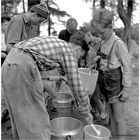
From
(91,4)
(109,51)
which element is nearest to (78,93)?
(109,51)

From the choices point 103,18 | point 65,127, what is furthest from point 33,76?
point 103,18

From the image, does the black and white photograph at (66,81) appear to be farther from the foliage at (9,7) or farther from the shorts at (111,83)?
the foliage at (9,7)

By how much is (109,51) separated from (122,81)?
0.38m

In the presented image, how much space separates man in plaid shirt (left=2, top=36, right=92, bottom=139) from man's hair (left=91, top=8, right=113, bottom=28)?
683mm

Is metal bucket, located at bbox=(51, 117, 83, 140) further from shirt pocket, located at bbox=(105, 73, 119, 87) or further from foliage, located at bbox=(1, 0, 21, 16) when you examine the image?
foliage, located at bbox=(1, 0, 21, 16)

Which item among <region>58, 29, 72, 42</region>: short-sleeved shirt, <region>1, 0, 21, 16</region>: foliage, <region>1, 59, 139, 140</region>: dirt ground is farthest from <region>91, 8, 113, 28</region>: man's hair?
<region>1, 0, 21, 16</region>: foliage

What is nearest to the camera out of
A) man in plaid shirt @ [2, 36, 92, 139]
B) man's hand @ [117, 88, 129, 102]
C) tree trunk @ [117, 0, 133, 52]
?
man in plaid shirt @ [2, 36, 92, 139]

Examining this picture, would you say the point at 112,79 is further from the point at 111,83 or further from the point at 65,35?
the point at 65,35

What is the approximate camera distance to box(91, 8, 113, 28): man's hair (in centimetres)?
241

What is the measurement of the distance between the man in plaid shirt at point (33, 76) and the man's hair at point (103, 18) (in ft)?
2.24

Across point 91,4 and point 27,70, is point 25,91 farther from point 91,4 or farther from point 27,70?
point 91,4

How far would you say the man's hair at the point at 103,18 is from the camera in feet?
7.92

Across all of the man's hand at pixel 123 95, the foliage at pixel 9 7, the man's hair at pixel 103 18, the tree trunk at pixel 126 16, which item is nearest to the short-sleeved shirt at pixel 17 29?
the man's hair at pixel 103 18

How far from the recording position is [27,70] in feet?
5.98
